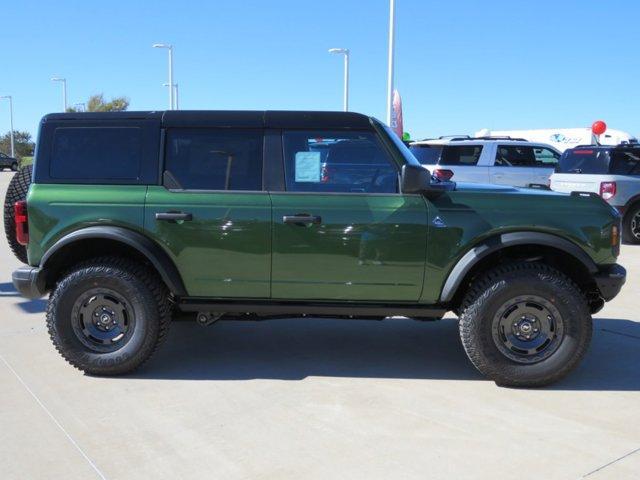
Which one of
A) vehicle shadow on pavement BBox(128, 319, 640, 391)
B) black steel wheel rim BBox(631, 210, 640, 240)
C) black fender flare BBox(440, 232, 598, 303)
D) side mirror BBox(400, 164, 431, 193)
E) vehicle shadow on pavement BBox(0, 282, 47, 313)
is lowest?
vehicle shadow on pavement BBox(0, 282, 47, 313)

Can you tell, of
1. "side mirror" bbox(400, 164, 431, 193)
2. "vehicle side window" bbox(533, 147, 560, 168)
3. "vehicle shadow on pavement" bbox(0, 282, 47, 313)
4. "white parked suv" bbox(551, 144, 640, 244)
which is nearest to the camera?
"side mirror" bbox(400, 164, 431, 193)

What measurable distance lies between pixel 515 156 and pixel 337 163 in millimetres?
10724

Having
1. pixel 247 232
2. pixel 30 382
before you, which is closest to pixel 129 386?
pixel 30 382

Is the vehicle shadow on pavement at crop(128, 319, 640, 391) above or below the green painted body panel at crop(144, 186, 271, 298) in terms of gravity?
below

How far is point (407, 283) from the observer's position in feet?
14.2

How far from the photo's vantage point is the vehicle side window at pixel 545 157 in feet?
47.4

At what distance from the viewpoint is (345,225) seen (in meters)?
4.28

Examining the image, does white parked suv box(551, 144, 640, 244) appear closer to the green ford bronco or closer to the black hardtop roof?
the green ford bronco

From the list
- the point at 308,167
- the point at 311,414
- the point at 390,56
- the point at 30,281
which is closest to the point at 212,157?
the point at 308,167

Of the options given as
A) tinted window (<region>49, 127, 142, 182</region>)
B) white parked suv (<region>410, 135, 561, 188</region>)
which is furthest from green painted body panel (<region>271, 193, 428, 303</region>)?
white parked suv (<region>410, 135, 561, 188</region>)

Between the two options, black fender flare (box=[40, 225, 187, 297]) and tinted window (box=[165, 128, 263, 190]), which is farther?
tinted window (box=[165, 128, 263, 190])

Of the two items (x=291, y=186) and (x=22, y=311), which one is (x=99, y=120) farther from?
(x=22, y=311)

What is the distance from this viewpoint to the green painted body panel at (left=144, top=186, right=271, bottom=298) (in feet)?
14.2

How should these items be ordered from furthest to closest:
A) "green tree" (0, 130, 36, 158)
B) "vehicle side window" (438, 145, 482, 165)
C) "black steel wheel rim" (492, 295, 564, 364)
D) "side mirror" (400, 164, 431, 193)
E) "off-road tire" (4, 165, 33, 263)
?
"green tree" (0, 130, 36, 158) < "vehicle side window" (438, 145, 482, 165) < "off-road tire" (4, 165, 33, 263) < "black steel wheel rim" (492, 295, 564, 364) < "side mirror" (400, 164, 431, 193)
